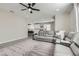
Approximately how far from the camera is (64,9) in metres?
1.61

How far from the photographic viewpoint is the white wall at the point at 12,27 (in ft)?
5.49

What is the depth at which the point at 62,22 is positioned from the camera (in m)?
1.74

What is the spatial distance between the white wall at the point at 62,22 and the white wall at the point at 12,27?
856mm

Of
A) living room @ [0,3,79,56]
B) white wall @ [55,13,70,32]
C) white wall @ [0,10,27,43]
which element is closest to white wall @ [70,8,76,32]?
living room @ [0,3,79,56]

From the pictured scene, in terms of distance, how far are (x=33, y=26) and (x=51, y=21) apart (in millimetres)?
501

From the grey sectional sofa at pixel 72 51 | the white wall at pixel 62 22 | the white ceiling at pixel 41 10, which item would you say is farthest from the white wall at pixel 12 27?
the grey sectional sofa at pixel 72 51

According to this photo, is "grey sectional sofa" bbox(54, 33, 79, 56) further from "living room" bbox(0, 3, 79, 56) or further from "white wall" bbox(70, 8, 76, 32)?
"white wall" bbox(70, 8, 76, 32)

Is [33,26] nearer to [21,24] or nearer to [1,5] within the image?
[21,24]

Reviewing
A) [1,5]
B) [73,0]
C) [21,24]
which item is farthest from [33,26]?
[73,0]

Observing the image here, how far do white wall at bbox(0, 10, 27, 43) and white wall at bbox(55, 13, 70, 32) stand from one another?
86 centimetres

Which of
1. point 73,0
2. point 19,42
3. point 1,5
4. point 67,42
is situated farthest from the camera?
point 67,42

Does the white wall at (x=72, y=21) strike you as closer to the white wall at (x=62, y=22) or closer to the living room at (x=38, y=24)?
the living room at (x=38, y=24)

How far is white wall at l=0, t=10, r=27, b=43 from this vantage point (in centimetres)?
167

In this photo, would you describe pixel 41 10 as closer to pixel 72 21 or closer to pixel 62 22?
pixel 62 22
